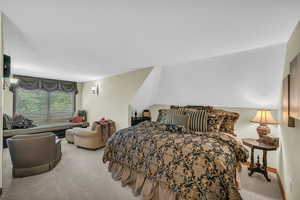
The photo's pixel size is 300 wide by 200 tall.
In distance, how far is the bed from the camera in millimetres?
1459

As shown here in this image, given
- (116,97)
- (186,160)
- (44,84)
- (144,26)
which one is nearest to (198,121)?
(186,160)

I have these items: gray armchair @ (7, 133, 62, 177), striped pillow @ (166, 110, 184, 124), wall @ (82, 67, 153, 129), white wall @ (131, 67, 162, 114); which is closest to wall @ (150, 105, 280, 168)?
striped pillow @ (166, 110, 184, 124)

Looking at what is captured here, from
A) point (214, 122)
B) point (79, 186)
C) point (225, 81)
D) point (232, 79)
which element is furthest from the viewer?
point (225, 81)

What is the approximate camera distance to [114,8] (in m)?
1.34

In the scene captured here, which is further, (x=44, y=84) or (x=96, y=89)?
(x=96, y=89)

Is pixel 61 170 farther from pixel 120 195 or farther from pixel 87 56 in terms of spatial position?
pixel 87 56

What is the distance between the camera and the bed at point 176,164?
1459mm

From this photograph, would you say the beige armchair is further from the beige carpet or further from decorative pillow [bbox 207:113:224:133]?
decorative pillow [bbox 207:113:224:133]

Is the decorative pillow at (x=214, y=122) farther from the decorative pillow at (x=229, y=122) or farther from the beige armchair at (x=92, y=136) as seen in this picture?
the beige armchair at (x=92, y=136)

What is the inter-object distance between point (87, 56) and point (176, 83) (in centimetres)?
228

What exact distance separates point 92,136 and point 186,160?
269 cm

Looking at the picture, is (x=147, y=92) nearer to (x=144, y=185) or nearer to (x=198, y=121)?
(x=198, y=121)

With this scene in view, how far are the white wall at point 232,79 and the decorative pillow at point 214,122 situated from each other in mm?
609

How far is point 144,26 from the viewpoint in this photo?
166cm
